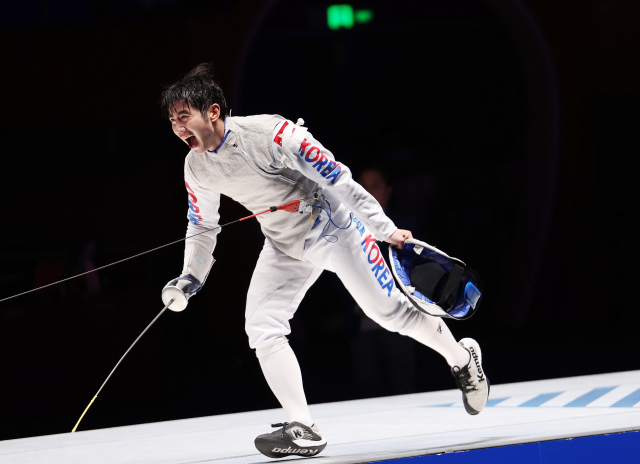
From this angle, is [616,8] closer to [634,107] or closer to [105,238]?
[634,107]

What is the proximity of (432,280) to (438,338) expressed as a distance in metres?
0.21

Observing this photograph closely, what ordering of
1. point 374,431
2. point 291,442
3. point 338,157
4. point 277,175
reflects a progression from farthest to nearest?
point 338,157 → point 374,431 → point 277,175 → point 291,442

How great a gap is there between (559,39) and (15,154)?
304cm

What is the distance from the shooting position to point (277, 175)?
2.18m

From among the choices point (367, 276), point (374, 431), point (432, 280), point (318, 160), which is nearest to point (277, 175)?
point (318, 160)

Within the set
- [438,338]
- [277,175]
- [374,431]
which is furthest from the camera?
[374,431]

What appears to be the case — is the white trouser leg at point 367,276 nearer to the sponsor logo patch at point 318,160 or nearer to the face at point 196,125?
the sponsor logo patch at point 318,160

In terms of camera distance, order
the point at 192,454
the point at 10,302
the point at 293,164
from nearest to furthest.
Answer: the point at 293,164, the point at 192,454, the point at 10,302

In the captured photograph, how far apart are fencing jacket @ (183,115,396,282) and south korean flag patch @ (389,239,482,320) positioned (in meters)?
0.13

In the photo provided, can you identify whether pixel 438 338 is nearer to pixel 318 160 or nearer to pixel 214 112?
pixel 318 160

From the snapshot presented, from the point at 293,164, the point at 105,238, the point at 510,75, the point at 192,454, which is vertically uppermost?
the point at 510,75

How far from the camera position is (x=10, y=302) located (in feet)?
11.3

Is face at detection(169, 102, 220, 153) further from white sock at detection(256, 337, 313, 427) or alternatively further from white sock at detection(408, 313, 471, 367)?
white sock at detection(408, 313, 471, 367)

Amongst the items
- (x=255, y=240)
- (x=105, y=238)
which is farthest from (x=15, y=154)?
(x=255, y=240)
